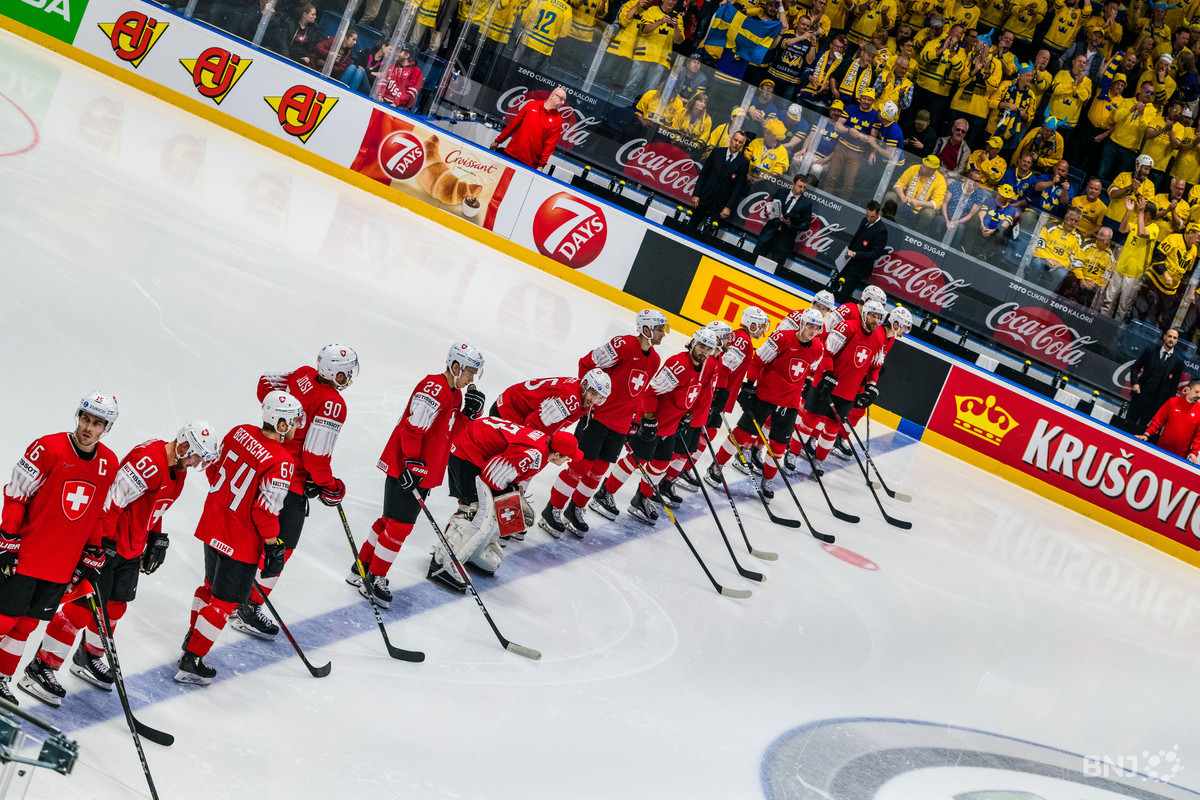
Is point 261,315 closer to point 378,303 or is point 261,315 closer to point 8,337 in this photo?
point 378,303

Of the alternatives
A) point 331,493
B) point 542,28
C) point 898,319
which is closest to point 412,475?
point 331,493

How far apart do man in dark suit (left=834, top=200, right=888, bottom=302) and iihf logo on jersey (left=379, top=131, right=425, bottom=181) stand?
547 centimetres

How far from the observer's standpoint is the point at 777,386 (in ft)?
33.8

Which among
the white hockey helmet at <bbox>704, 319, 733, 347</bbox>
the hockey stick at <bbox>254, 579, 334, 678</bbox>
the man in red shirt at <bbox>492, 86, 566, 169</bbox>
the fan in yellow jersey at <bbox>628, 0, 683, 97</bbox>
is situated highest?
the fan in yellow jersey at <bbox>628, 0, 683, 97</bbox>

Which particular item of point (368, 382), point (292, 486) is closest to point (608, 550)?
point (368, 382)

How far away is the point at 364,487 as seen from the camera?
7621mm

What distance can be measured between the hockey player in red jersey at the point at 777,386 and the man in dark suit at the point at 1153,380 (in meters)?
5.06

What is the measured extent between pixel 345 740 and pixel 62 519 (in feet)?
4.97

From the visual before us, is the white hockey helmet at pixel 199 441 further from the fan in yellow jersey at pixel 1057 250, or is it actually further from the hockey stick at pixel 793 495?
the fan in yellow jersey at pixel 1057 250

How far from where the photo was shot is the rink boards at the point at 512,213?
42.9 ft

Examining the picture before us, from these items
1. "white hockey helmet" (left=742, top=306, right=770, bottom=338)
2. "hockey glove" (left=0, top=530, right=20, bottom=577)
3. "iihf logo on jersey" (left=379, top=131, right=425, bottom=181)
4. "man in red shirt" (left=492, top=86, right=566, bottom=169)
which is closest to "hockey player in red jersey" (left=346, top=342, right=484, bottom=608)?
"hockey glove" (left=0, top=530, right=20, bottom=577)

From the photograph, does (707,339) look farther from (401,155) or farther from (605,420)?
(401,155)

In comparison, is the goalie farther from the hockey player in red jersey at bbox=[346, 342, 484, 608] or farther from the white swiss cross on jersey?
the white swiss cross on jersey

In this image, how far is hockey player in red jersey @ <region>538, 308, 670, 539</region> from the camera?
821cm
